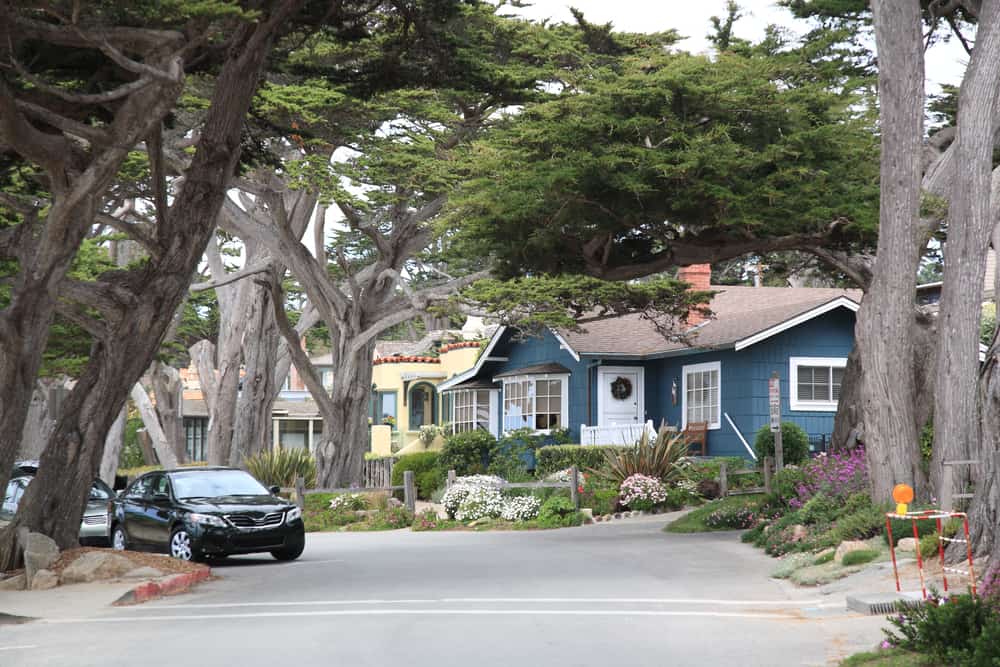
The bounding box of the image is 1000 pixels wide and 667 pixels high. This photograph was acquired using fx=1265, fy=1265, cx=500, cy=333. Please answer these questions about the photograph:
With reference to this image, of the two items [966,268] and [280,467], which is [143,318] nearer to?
[966,268]

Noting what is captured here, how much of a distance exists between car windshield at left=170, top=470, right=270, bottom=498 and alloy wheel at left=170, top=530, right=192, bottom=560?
0.86 metres

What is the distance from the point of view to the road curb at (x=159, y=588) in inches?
583

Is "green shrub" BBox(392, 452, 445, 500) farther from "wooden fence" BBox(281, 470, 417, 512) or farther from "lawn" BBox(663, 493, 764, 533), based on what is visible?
"lawn" BBox(663, 493, 764, 533)

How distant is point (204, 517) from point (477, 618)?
805cm

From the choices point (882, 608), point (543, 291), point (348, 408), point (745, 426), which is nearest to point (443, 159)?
point (543, 291)

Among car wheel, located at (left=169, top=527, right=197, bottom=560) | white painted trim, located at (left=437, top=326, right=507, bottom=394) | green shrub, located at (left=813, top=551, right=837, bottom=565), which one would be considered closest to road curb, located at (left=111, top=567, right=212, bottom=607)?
car wheel, located at (left=169, top=527, right=197, bottom=560)

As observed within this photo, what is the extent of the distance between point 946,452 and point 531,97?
12.6 m

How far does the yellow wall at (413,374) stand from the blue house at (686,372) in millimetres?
8814

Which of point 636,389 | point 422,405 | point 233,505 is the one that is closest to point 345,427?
point 636,389

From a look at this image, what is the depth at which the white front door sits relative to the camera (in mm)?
37438

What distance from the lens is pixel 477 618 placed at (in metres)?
12.7

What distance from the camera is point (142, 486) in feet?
70.2

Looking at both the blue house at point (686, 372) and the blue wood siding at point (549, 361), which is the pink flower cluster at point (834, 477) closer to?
the blue house at point (686, 372)

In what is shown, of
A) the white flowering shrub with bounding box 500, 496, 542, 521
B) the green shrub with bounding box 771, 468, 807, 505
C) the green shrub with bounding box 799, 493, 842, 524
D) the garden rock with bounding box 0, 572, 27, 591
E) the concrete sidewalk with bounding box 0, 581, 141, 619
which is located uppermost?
the green shrub with bounding box 771, 468, 807, 505
